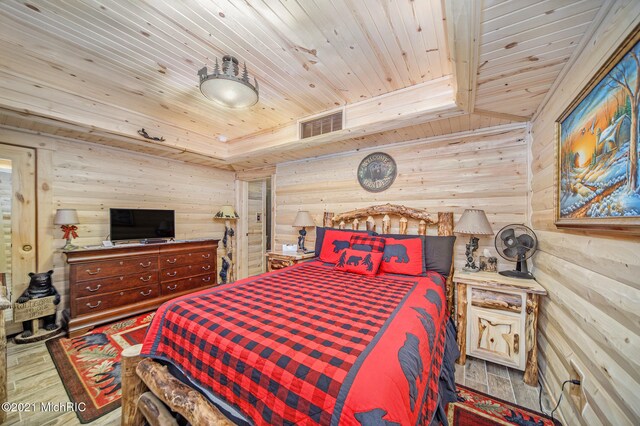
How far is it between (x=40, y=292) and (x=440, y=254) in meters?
4.19

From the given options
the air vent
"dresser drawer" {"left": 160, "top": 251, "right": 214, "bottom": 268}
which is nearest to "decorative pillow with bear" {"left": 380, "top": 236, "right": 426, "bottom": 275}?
the air vent

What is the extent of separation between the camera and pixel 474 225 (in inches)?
86.1

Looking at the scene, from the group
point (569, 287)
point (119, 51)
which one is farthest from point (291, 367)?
point (119, 51)

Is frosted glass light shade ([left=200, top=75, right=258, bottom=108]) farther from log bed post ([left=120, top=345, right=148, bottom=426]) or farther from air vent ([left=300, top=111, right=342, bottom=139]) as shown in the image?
log bed post ([left=120, top=345, right=148, bottom=426])

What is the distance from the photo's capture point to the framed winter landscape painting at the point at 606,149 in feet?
2.89

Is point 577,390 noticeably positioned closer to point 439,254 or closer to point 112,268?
point 439,254

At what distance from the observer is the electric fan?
2.03m

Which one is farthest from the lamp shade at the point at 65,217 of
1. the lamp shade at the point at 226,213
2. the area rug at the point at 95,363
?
the lamp shade at the point at 226,213

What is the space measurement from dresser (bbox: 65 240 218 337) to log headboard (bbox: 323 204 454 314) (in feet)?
7.09

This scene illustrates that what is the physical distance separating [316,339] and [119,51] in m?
2.47

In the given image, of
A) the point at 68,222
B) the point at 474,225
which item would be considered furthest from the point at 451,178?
the point at 68,222

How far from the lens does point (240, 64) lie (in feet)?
6.42

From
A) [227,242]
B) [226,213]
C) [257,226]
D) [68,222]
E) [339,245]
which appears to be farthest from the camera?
[257,226]

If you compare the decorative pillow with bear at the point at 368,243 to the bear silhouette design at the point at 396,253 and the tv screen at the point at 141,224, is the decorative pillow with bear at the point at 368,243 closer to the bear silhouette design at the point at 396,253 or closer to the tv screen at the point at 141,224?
the bear silhouette design at the point at 396,253
